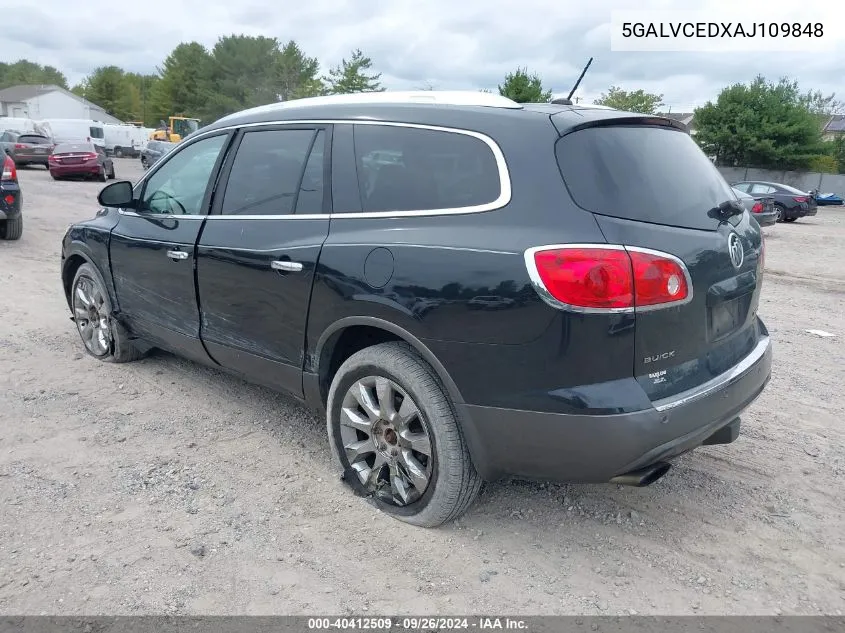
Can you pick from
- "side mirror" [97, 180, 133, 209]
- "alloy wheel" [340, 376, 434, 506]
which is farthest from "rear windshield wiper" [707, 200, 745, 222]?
"side mirror" [97, 180, 133, 209]

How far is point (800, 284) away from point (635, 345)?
8483 millimetres

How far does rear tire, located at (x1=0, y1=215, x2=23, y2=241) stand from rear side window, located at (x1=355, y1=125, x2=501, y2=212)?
9.13 m

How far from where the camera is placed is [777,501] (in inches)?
133

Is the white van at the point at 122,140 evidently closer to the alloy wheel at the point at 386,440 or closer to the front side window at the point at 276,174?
the front side window at the point at 276,174

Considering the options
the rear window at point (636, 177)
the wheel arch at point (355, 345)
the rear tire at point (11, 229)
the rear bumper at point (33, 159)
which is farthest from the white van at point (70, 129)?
the rear window at point (636, 177)

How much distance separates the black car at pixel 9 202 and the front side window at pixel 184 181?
688 cm

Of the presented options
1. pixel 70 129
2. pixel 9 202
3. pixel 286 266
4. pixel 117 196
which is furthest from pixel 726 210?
pixel 70 129

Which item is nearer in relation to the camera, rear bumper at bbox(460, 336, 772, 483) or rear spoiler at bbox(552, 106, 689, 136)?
rear bumper at bbox(460, 336, 772, 483)

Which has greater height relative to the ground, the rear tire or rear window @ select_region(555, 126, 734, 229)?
rear window @ select_region(555, 126, 734, 229)

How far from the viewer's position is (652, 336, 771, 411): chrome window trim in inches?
103

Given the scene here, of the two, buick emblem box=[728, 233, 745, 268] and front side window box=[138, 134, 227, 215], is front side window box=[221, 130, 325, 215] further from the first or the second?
buick emblem box=[728, 233, 745, 268]

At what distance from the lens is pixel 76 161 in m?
22.6

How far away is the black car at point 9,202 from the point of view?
10.1 m

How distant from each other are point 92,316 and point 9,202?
637 centimetres
